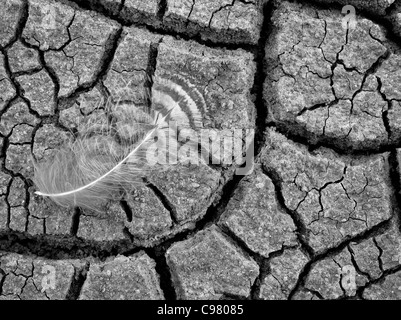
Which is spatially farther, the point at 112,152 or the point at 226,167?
the point at 226,167

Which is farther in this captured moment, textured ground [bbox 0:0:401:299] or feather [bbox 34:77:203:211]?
textured ground [bbox 0:0:401:299]

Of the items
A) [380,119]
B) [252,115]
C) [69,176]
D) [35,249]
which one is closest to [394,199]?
[380,119]

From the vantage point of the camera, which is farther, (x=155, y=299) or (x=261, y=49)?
(x=261, y=49)

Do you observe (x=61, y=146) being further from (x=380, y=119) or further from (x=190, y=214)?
(x=380, y=119)
